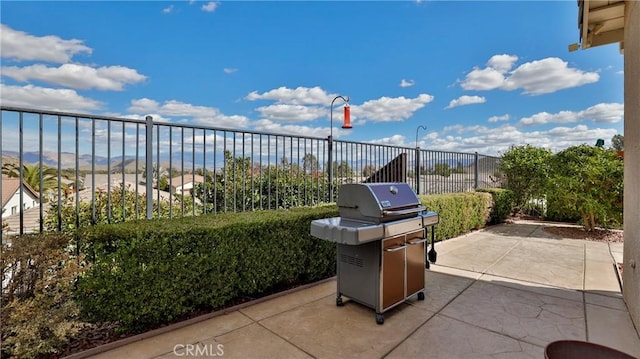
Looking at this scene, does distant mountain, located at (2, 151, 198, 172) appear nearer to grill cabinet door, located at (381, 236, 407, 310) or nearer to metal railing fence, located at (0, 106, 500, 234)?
metal railing fence, located at (0, 106, 500, 234)

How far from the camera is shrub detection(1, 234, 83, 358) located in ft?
6.02

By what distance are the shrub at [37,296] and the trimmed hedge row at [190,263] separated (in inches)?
5.2

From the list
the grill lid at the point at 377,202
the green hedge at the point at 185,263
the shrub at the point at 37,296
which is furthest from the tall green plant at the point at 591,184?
the shrub at the point at 37,296

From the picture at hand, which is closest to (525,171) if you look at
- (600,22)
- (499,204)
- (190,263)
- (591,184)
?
(499,204)

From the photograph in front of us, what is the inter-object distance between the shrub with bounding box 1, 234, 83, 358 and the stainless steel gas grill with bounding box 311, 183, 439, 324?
1.94 m

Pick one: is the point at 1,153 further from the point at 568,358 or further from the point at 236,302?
the point at 568,358

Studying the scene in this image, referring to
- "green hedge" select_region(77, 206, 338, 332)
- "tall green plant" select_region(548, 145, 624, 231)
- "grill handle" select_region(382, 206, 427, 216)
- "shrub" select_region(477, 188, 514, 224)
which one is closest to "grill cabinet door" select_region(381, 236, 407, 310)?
"grill handle" select_region(382, 206, 427, 216)

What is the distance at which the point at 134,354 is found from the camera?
6.98 feet

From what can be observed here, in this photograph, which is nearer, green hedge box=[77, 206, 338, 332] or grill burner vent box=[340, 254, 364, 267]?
green hedge box=[77, 206, 338, 332]

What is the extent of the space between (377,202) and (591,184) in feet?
22.3

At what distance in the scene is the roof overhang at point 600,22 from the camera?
287 cm

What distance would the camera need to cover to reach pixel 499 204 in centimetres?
794

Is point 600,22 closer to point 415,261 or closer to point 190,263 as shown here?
point 415,261

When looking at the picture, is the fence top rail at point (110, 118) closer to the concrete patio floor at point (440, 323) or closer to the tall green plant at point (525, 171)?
the concrete patio floor at point (440, 323)
